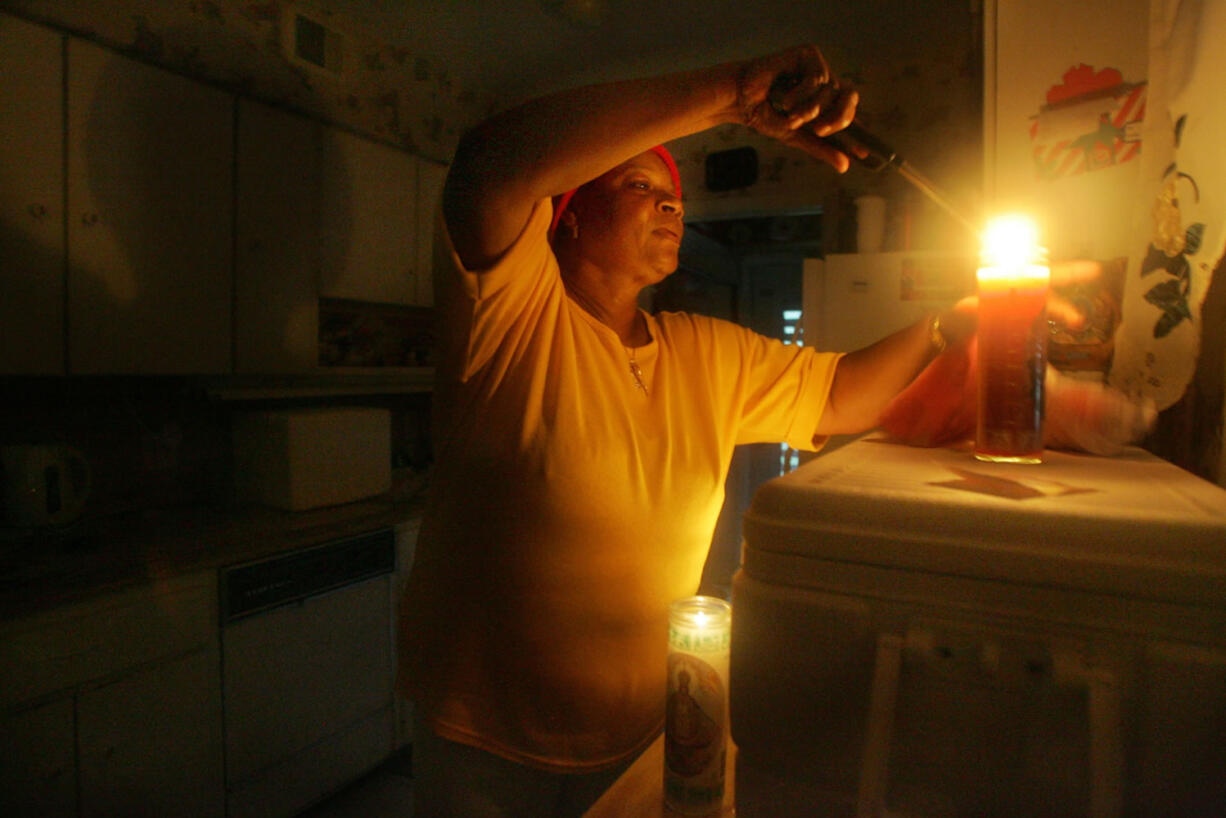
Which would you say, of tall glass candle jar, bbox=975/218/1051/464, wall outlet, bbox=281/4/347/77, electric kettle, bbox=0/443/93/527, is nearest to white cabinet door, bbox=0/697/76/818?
electric kettle, bbox=0/443/93/527

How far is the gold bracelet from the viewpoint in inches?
38.2

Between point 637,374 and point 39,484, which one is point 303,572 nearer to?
point 39,484

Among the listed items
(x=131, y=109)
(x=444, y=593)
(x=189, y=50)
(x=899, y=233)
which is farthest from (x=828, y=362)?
(x=189, y=50)

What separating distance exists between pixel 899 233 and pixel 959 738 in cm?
215

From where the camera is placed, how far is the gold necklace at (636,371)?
105 cm

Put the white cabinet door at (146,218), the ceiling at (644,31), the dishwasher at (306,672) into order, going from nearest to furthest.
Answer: the white cabinet door at (146,218), the dishwasher at (306,672), the ceiling at (644,31)

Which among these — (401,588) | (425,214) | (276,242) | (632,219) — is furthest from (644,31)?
(401,588)

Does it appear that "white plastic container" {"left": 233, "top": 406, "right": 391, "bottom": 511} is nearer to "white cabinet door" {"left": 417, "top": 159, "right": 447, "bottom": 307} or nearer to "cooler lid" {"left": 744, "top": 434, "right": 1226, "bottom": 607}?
"white cabinet door" {"left": 417, "top": 159, "right": 447, "bottom": 307}

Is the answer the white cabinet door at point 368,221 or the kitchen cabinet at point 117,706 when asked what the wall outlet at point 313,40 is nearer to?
the white cabinet door at point 368,221

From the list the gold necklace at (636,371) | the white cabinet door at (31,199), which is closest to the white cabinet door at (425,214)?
the white cabinet door at (31,199)

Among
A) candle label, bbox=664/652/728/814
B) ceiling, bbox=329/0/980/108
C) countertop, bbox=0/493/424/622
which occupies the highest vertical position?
ceiling, bbox=329/0/980/108

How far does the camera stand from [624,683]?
932 millimetres

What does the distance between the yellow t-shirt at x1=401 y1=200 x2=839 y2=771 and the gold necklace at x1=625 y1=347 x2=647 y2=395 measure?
4cm

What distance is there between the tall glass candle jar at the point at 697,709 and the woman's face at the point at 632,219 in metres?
0.63
